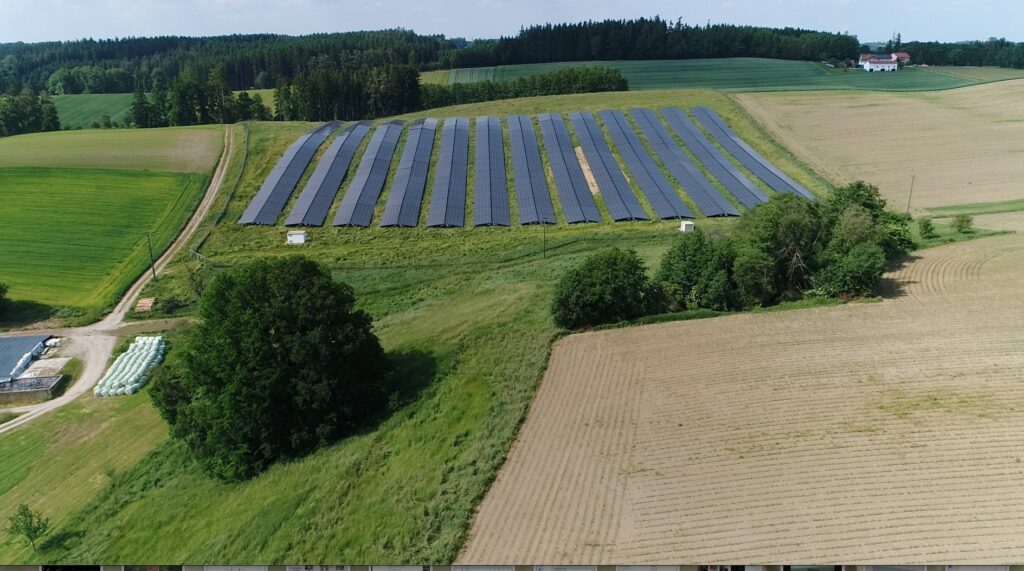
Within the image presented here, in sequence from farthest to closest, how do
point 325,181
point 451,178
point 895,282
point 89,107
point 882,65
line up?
point 882,65 → point 89,107 → point 451,178 → point 325,181 → point 895,282

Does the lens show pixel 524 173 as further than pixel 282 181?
Yes

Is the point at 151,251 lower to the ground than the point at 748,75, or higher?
lower

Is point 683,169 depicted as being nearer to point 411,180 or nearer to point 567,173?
point 567,173

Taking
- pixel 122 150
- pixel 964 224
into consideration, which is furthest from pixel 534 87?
pixel 964 224

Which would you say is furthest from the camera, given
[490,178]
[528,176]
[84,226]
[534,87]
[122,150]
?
[534,87]

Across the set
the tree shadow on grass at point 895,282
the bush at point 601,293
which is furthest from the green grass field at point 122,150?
the tree shadow on grass at point 895,282

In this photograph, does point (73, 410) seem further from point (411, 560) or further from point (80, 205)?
point (80, 205)

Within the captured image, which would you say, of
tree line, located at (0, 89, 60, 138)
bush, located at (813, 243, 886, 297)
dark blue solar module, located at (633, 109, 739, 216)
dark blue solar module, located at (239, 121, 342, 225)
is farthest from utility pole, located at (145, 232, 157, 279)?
tree line, located at (0, 89, 60, 138)

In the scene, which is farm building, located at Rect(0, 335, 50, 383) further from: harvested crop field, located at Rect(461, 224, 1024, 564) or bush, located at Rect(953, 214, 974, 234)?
bush, located at Rect(953, 214, 974, 234)

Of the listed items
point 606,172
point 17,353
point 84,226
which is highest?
point 606,172

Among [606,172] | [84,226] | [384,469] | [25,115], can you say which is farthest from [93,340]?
[25,115]
